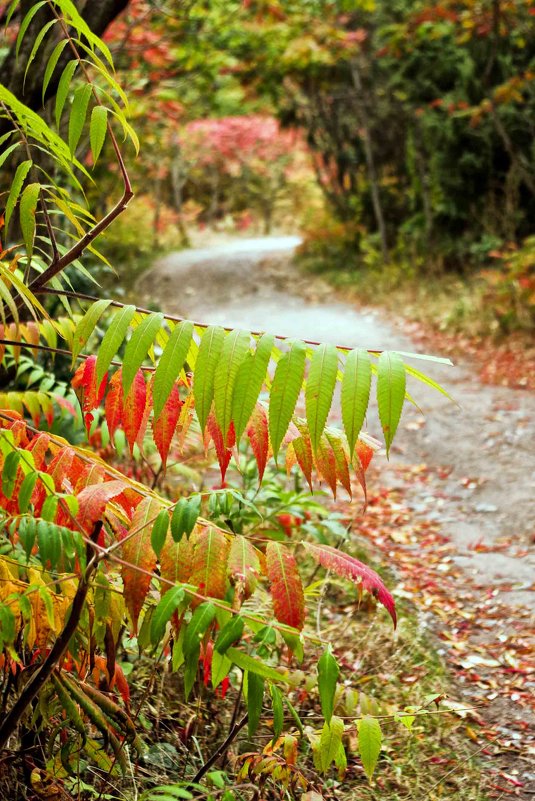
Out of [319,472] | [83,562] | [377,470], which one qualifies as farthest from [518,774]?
[377,470]

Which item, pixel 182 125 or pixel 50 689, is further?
pixel 182 125

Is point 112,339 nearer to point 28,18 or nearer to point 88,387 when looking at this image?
point 88,387

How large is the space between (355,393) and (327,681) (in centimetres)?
56

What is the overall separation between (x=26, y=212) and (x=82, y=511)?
0.60 meters

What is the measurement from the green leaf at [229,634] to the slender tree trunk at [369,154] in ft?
39.0

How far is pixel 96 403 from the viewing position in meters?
1.58

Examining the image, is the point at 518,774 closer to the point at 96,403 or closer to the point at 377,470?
the point at 96,403

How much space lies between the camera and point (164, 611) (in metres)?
1.26

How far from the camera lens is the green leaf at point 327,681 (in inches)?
53.5

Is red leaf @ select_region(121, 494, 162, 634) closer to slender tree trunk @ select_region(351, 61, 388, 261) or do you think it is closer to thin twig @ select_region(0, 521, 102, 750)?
thin twig @ select_region(0, 521, 102, 750)

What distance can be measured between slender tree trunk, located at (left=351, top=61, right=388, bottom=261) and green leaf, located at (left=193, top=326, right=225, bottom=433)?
38.4ft

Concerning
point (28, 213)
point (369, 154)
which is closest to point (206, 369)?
point (28, 213)

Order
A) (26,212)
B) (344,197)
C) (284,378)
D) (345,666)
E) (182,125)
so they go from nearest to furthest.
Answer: (284,378)
(26,212)
(345,666)
(344,197)
(182,125)

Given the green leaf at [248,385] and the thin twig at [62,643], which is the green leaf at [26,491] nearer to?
the thin twig at [62,643]
